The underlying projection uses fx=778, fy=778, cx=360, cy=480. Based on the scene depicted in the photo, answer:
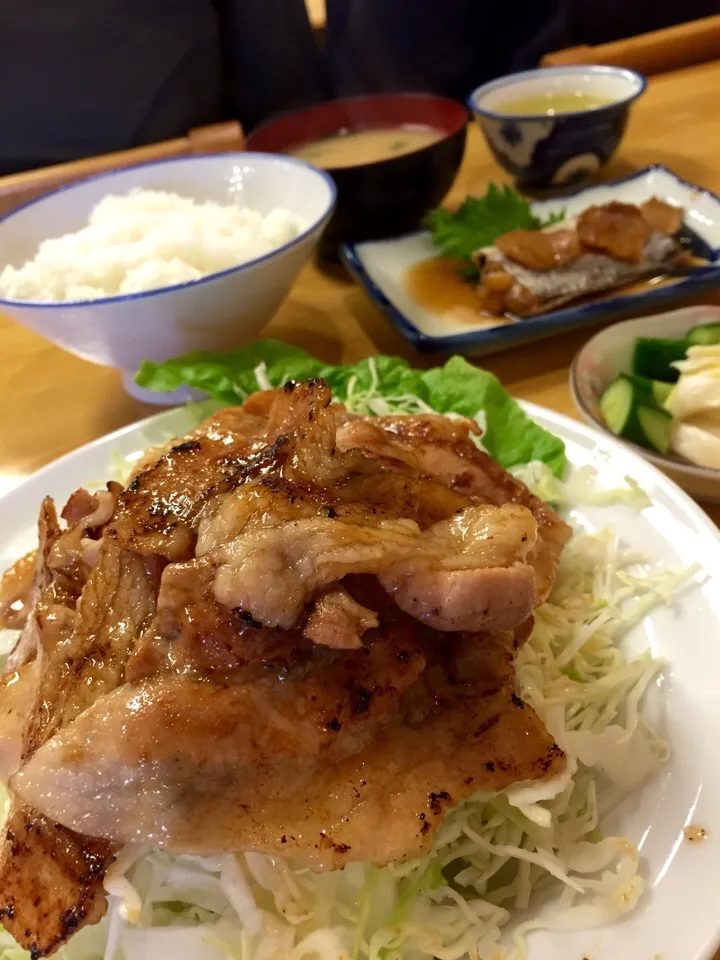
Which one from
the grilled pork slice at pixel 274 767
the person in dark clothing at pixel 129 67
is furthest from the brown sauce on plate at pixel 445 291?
the person in dark clothing at pixel 129 67

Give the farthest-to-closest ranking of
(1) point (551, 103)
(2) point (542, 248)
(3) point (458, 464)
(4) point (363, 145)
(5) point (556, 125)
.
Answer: (1) point (551, 103), (4) point (363, 145), (5) point (556, 125), (2) point (542, 248), (3) point (458, 464)

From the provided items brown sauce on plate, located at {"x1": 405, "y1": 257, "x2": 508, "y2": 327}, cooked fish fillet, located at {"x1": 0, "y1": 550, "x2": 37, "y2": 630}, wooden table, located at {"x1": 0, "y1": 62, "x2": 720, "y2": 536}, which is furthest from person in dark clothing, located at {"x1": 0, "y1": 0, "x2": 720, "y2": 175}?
cooked fish fillet, located at {"x1": 0, "y1": 550, "x2": 37, "y2": 630}

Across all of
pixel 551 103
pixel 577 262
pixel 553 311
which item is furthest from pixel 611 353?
pixel 551 103

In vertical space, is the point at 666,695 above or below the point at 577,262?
below

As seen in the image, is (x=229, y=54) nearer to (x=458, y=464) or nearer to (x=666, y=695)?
(x=458, y=464)

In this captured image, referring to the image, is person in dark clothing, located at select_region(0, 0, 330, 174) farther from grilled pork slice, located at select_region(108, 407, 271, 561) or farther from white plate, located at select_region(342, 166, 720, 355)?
grilled pork slice, located at select_region(108, 407, 271, 561)

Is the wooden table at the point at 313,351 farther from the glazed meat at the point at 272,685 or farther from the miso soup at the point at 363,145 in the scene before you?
the glazed meat at the point at 272,685
